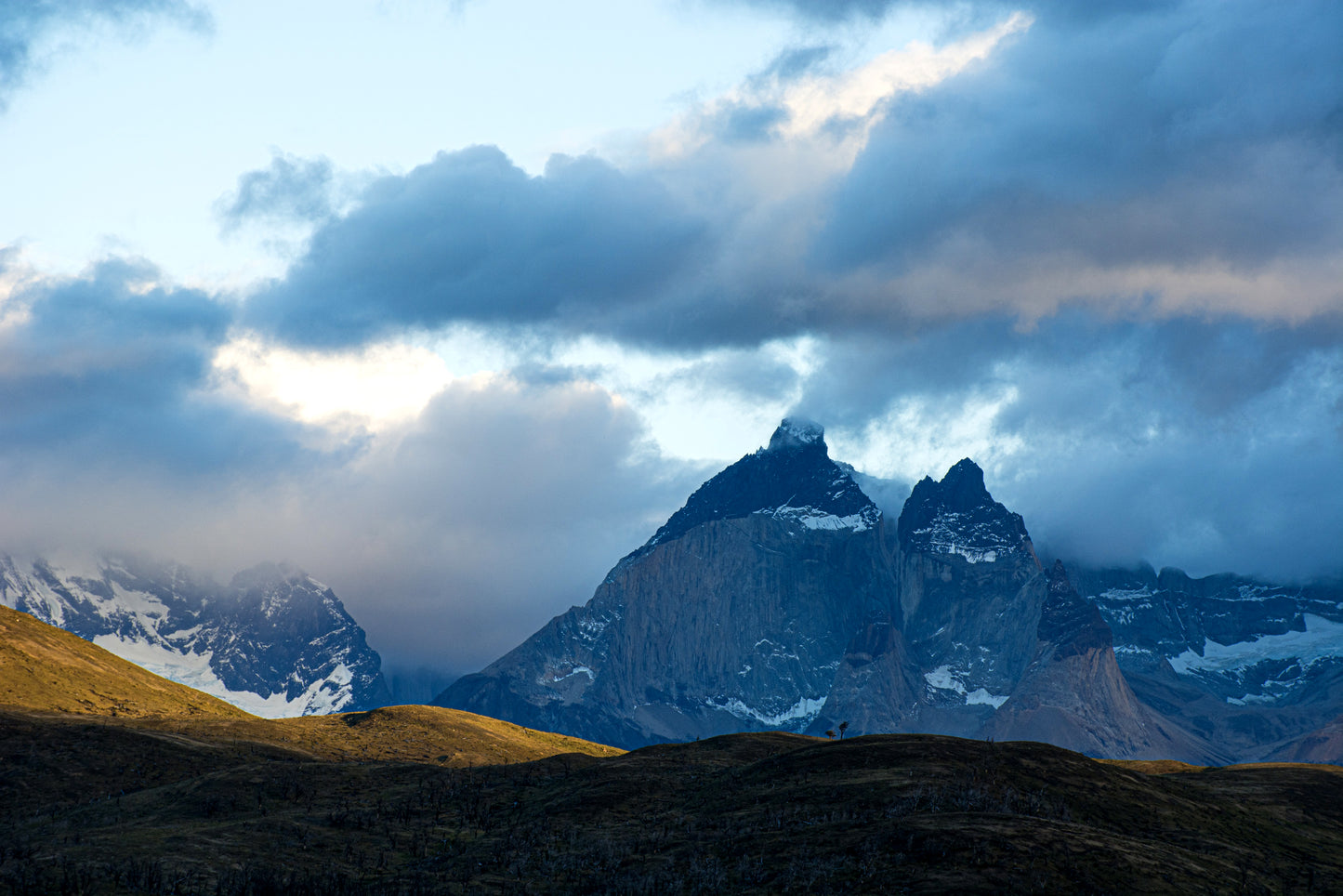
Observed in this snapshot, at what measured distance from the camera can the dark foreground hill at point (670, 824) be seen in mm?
76562

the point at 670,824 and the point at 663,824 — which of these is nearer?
the point at 670,824

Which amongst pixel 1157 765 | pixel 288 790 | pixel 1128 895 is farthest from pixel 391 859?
pixel 1157 765

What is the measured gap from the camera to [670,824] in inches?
3915

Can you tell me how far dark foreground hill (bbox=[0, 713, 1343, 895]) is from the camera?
76.6 m

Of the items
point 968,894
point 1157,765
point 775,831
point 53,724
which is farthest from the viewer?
point 1157,765

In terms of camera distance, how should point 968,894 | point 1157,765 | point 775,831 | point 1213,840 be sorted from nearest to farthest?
point 968,894 < point 775,831 < point 1213,840 < point 1157,765

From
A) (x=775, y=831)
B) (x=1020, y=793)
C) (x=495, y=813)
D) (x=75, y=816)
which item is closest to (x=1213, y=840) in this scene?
(x=1020, y=793)

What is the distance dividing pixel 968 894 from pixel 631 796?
156 ft

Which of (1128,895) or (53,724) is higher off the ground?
(53,724)

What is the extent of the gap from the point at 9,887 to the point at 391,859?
90.3 ft

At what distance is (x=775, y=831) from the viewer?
8794cm

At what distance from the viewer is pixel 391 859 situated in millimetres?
92312

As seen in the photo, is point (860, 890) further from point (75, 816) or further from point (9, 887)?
point (75, 816)

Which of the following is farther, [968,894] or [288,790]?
[288,790]
